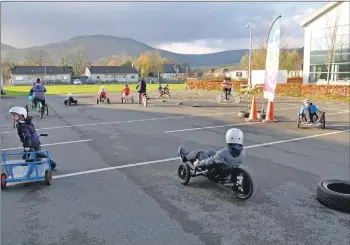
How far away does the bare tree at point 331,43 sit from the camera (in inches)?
1241

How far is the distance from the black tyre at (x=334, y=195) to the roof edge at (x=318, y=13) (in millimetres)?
32569

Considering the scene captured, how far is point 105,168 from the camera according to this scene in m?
6.58

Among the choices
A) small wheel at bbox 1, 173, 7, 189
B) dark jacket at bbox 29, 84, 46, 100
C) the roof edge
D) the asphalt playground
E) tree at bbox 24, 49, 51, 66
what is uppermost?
tree at bbox 24, 49, 51, 66

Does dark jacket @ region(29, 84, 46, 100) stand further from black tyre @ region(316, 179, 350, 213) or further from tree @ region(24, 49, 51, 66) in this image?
tree @ region(24, 49, 51, 66)

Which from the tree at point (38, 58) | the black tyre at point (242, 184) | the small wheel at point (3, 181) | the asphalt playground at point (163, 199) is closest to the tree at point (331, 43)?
the asphalt playground at point (163, 199)

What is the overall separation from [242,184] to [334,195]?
1.36m

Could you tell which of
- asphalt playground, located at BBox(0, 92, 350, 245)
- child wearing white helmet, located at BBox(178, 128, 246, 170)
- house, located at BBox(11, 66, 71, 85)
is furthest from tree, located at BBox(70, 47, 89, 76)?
child wearing white helmet, located at BBox(178, 128, 246, 170)

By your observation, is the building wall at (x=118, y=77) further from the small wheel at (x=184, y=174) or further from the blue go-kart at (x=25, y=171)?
the small wheel at (x=184, y=174)

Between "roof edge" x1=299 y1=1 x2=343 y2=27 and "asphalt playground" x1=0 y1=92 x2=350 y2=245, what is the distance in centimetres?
2797

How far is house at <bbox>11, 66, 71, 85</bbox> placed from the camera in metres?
101

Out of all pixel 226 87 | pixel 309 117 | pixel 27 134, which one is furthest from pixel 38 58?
pixel 27 134

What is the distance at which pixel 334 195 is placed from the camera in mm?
4648

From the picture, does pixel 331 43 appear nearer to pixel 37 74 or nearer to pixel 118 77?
pixel 118 77

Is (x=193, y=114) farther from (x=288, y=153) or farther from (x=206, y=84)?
(x=206, y=84)
